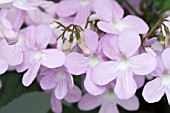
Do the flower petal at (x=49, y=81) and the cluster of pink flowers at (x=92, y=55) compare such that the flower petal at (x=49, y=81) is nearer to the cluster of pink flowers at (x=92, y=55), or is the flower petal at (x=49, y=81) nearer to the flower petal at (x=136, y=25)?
the cluster of pink flowers at (x=92, y=55)

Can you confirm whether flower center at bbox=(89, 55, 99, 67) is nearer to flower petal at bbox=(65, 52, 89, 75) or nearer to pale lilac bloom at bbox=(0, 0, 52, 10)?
flower petal at bbox=(65, 52, 89, 75)

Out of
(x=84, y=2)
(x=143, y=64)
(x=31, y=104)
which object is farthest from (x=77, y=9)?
(x=31, y=104)

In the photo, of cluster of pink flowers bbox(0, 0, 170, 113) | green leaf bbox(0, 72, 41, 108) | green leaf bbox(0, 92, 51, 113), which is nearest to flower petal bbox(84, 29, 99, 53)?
cluster of pink flowers bbox(0, 0, 170, 113)

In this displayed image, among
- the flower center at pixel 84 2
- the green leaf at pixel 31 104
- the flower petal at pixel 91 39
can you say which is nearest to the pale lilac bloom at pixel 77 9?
the flower center at pixel 84 2

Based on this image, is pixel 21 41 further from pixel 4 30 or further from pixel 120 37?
pixel 120 37

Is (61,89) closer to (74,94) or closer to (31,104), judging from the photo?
(74,94)
